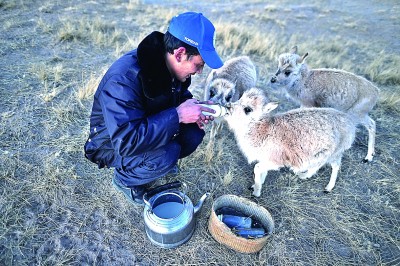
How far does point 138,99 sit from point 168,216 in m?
1.42

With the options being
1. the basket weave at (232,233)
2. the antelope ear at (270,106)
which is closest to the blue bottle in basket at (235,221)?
the basket weave at (232,233)

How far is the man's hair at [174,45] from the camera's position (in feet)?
10.1

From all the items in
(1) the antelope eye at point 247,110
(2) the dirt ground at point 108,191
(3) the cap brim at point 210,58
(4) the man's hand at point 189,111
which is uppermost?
(3) the cap brim at point 210,58

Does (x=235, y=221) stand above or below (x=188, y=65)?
below

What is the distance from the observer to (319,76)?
5.82 m

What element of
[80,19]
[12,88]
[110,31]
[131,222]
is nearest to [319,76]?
[131,222]

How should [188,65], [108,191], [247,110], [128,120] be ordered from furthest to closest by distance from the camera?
[247,110] < [108,191] < [188,65] < [128,120]

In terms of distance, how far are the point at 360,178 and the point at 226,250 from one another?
2737 mm

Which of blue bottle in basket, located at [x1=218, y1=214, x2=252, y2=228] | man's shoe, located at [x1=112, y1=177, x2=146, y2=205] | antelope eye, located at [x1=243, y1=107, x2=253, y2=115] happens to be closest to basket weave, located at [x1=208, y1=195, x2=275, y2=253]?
blue bottle in basket, located at [x1=218, y1=214, x2=252, y2=228]

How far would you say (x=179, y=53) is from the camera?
3.12 metres

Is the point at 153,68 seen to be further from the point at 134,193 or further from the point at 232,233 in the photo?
the point at 232,233

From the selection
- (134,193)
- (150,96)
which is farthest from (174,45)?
(134,193)

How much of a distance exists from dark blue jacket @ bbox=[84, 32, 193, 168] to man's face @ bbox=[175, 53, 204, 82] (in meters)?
0.17

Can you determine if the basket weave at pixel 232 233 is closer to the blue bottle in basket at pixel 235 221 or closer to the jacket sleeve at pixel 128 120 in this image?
the blue bottle in basket at pixel 235 221
